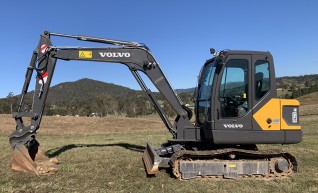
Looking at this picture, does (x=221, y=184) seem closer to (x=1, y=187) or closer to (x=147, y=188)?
(x=147, y=188)

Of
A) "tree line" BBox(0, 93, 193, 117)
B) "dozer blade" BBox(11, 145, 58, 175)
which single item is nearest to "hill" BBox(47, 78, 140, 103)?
"tree line" BBox(0, 93, 193, 117)

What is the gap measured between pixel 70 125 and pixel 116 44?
19408 mm

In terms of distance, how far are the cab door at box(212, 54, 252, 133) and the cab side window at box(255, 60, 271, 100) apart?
0.22 metres

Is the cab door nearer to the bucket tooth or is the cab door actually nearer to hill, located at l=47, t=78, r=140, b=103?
the bucket tooth

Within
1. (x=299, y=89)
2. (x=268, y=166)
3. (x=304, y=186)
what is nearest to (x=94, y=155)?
(x=268, y=166)

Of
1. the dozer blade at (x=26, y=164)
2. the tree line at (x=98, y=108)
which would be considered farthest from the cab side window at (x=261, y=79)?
the tree line at (x=98, y=108)

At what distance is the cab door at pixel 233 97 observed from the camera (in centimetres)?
961

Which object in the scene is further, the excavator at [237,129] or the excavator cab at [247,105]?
the excavator cab at [247,105]

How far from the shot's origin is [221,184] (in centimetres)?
891

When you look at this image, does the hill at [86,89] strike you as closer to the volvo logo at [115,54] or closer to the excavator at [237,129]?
the volvo logo at [115,54]

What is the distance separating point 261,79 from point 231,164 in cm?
229

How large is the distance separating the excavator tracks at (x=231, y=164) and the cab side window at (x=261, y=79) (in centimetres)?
149

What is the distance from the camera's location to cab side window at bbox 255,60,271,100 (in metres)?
9.70

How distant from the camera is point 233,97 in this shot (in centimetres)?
973
